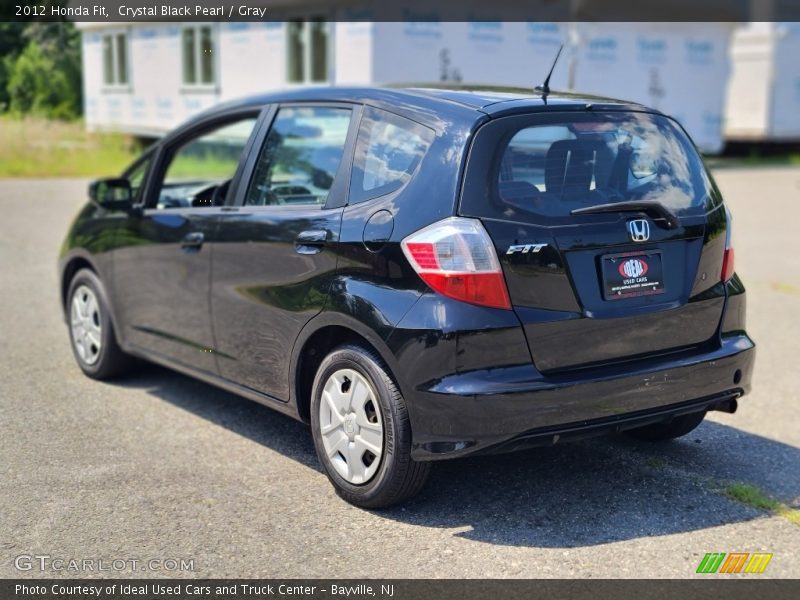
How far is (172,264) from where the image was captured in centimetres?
534

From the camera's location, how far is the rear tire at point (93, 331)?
236 inches

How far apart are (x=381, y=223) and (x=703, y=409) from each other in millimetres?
1616

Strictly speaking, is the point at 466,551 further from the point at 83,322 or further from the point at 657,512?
the point at 83,322

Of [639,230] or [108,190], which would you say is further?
[108,190]

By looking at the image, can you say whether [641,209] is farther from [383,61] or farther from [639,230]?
[383,61]

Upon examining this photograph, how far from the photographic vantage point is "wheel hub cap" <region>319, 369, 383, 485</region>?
405cm

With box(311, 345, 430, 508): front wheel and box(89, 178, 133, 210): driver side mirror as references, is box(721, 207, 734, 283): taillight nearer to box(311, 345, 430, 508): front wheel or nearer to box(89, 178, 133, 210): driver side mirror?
box(311, 345, 430, 508): front wheel

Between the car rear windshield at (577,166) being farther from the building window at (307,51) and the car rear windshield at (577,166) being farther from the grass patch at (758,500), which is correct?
the building window at (307,51)

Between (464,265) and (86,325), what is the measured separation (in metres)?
3.30

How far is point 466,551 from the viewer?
3.76m

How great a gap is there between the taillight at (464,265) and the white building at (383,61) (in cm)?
1475

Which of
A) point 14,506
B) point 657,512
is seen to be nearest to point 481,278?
point 657,512

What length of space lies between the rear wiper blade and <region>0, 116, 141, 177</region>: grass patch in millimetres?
15655

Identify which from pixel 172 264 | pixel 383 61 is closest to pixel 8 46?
pixel 172 264
